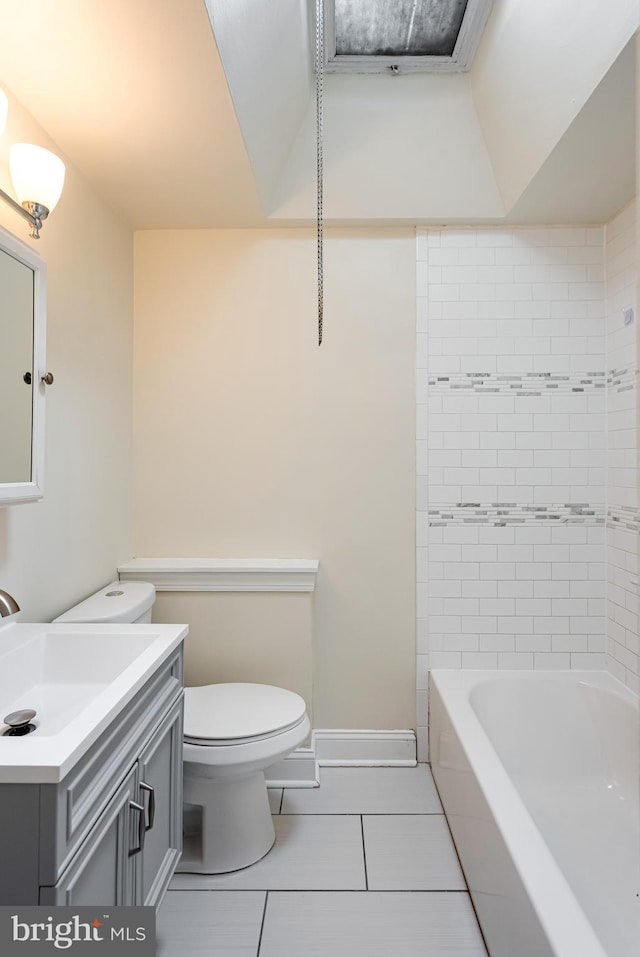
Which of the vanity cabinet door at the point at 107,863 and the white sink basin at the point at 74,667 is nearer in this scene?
the vanity cabinet door at the point at 107,863

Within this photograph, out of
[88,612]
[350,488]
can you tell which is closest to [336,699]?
[350,488]

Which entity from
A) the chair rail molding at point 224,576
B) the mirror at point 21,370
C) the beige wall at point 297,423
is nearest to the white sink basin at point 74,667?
the mirror at point 21,370

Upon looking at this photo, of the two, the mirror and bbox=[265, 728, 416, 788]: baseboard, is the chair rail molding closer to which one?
bbox=[265, 728, 416, 788]: baseboard

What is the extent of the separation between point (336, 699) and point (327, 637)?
10.9 inches

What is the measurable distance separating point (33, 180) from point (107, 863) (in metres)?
1.60

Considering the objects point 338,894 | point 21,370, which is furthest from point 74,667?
point 338,894

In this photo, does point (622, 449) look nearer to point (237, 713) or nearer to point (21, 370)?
point (237, 713)

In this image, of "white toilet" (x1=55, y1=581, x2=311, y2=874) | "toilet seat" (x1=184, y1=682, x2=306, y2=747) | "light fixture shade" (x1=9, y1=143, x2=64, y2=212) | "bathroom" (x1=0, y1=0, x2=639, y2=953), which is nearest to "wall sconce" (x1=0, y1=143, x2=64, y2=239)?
"light fixture shade" (x1=9, y1=143, x2=64, y2=212)

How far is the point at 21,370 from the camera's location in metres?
1.49

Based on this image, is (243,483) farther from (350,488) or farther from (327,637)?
(327,637)

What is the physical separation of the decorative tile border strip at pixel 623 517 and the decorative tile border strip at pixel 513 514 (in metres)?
0.04

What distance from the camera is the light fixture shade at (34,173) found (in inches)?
54.4

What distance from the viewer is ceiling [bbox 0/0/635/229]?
4.36 feet

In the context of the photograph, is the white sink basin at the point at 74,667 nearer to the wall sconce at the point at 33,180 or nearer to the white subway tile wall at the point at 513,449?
the wall sconce at the point at 33,180
